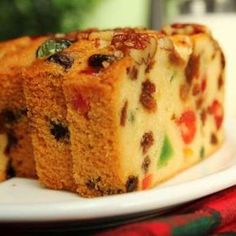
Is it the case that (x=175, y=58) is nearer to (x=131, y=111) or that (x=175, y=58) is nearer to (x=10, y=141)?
(x=131, y=111)

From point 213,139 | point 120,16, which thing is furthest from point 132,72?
point 120,16

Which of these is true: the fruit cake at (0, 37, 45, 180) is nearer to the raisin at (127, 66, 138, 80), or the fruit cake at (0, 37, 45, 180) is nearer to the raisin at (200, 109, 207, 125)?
the raisin at (127, 66, 138, 80)

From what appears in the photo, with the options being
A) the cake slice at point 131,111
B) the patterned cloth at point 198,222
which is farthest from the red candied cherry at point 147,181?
the patterned cloth at point 198,222

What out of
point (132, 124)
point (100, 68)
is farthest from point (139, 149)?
point (100, 68)

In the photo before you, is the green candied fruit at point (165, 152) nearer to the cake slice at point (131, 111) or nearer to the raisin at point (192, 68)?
the cake slice at point (131, 111)

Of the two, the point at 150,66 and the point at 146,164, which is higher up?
the point at 150,66

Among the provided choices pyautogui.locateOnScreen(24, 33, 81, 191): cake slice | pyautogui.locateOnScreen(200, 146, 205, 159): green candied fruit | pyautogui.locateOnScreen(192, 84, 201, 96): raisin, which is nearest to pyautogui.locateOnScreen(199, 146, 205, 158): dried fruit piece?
pyautogui.locateOnScreen(200, 146, 205, 159): green candied fruit
